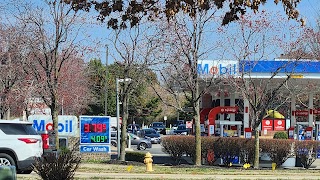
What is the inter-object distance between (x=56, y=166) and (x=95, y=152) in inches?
703

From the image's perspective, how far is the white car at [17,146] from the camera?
16.2 m

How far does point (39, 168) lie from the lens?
474 inches

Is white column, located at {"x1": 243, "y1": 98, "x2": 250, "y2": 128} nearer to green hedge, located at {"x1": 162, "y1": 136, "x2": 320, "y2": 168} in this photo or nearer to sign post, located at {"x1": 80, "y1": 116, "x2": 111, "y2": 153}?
green hedge, located at {"x1": 162, "y1": 136, "x2": 320, "y2": 168}

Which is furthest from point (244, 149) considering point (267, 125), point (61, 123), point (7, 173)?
point (7, 173)

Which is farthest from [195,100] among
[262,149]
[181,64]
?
[262,149]

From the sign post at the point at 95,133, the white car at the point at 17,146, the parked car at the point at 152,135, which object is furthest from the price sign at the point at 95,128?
the parked car at the point at 152,135

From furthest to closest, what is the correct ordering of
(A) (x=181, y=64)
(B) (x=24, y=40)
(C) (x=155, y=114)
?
(C) (x=155, y=114), (A) (x=181, y=64), (B) (x=24, y=40)

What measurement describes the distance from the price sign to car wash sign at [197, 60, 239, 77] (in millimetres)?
5697

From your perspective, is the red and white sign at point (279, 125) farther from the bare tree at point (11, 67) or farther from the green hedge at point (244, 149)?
the bare tree at point (11, 67)

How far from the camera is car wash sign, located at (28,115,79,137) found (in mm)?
30047

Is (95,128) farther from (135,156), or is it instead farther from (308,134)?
(308,134)

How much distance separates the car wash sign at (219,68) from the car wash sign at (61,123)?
7796 millimetres

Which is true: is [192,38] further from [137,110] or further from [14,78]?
[137,110]

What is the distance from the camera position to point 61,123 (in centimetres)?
3053
